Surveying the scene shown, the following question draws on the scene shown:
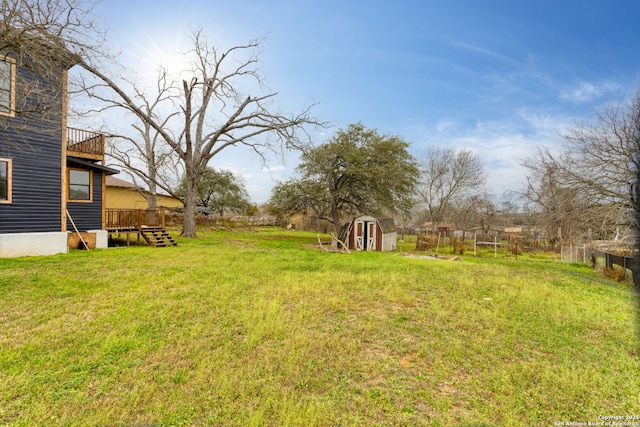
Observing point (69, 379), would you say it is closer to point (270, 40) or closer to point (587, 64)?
point (587, 64)

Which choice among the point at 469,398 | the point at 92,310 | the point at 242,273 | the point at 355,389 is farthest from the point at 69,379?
the point at 242,273

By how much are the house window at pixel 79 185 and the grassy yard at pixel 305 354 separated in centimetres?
625

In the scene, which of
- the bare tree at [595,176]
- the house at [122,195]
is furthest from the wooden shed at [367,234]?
the house at [122,195]

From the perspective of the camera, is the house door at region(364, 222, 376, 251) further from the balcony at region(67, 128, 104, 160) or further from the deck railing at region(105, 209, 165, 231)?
the balcony at region(67, 128, 104, 160)

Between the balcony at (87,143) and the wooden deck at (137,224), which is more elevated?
the balcony at (87,143)

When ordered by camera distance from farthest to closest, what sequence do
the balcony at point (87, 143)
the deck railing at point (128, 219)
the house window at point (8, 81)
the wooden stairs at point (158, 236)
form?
the wooden stairs at point (158, 236) < the deck railing at point (128, 219) < the balcony at point (87, 143) < the house window at point (8, 81)

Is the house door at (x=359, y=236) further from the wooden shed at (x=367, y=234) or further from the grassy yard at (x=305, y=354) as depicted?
the grassy yard at (x=305, y=354)

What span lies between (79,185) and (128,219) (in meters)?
2.57

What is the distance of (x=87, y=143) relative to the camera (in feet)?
42.5

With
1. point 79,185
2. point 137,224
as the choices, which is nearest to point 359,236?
point 137,224

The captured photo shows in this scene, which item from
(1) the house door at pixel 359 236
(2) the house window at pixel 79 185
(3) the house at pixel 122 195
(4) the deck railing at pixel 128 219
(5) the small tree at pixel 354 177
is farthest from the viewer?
(3) the house at pixel 122 195

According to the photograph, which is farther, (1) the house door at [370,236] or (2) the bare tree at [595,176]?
(1) the house door at [370,236]

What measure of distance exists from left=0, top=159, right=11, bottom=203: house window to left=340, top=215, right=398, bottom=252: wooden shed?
16.5 meters

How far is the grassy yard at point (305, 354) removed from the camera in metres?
2.72
